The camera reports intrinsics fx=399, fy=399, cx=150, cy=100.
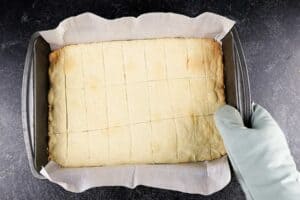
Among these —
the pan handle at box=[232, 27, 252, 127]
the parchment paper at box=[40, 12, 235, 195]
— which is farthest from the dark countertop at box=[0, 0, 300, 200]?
the pan handle at box=[232, 27, 252, 127]

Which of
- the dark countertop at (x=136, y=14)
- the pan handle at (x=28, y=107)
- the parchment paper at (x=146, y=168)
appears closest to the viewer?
the pan handle at (x=28, y=107)

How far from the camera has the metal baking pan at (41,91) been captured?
140 cm

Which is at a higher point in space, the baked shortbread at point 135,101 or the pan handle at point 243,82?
the pan handle at point 243,82

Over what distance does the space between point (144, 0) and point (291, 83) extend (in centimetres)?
73

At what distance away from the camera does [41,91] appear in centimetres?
151

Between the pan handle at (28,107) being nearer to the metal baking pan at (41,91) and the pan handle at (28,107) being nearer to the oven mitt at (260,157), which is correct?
the metal baking pan at (41,91)

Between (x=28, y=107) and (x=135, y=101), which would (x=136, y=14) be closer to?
(x=135, y=101)

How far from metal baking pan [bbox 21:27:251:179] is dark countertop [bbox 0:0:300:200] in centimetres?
22

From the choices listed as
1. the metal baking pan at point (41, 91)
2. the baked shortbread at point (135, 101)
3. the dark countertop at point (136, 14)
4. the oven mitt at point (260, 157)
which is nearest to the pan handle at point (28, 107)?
the metal baking pan at point (41, 91)

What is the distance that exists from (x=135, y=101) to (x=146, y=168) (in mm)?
261

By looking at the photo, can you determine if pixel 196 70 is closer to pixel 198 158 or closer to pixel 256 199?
pixel 198 158

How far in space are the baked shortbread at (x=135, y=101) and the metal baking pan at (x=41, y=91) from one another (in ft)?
0.14

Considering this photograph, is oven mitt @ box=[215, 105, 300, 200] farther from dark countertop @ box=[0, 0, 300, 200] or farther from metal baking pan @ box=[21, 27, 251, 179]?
dark countertop @ box=[0, 0, 300, 200]

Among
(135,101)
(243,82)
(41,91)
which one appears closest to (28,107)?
(41,91)
